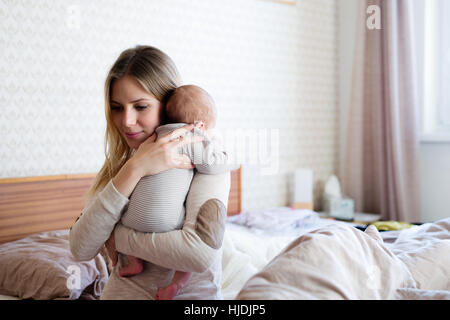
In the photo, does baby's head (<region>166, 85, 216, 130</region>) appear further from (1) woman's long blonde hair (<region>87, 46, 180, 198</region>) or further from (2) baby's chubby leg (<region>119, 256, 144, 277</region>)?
(2) baby's chubby leg (<region>119, 256, 144, 277</region>)

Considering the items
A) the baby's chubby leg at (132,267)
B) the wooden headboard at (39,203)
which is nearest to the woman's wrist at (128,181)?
the baby's chubby leg at (132,267)

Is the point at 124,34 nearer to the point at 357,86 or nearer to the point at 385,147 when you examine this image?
the point at 357,86

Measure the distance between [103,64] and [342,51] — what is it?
6.89ft

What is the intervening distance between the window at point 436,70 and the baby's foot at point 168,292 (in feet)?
8.71

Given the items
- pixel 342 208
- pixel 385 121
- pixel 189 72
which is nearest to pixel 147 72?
pixel 189 72

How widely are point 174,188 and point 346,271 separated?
0.40 m

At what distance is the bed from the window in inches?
49.0

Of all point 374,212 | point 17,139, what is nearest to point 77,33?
point 17,139

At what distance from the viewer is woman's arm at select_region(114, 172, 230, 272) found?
885mm

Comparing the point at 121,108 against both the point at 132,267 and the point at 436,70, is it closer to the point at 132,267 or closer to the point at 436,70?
the point at 132,267

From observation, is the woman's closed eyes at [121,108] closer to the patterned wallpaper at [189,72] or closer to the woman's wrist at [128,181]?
the woman's wrist at [128,181]

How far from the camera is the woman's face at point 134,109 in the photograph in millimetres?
1099

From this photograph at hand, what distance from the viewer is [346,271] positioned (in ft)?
2.86

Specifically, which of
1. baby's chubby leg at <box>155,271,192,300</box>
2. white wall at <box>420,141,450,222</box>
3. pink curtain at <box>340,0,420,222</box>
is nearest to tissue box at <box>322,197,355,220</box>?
pink curtain at <box>340,0,420,222</box>
